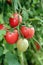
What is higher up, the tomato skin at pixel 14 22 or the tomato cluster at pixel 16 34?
the tomato skin at pixel 14 22

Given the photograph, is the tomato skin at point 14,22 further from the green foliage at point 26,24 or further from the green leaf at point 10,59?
the green leaf at point 10,59

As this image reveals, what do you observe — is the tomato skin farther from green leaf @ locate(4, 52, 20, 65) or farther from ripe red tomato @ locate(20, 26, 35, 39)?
green leaf @ locate(4, 52, 20, 65)

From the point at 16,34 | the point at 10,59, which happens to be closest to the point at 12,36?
the point at 16,34

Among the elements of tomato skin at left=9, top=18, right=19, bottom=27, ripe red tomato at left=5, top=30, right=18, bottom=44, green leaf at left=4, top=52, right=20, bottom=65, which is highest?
tomato skin at left=9, top=18, right=19, bottom=27

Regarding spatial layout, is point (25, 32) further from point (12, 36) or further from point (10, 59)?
point (10, 59)

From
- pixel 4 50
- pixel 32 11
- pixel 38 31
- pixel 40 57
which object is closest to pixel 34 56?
pixel 40 57

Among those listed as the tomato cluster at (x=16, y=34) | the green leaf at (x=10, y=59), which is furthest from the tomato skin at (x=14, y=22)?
the green leaf at (x=10, y=59)

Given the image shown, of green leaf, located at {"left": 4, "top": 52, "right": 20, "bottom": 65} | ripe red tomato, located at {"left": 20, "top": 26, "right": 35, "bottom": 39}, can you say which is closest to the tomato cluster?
ripe red tomato, located at {"left": 20, "top": 26, "right": 35, "bottom": 39}

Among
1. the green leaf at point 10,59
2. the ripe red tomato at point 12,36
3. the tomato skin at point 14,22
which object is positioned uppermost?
the tomato skin at point 14,22

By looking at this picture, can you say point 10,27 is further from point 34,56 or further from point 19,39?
point 34,56

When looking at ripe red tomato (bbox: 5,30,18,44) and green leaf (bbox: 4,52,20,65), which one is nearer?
ripe red tomato (bbox: 5,30,18,44)

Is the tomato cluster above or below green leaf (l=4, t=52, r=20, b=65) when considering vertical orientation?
above
